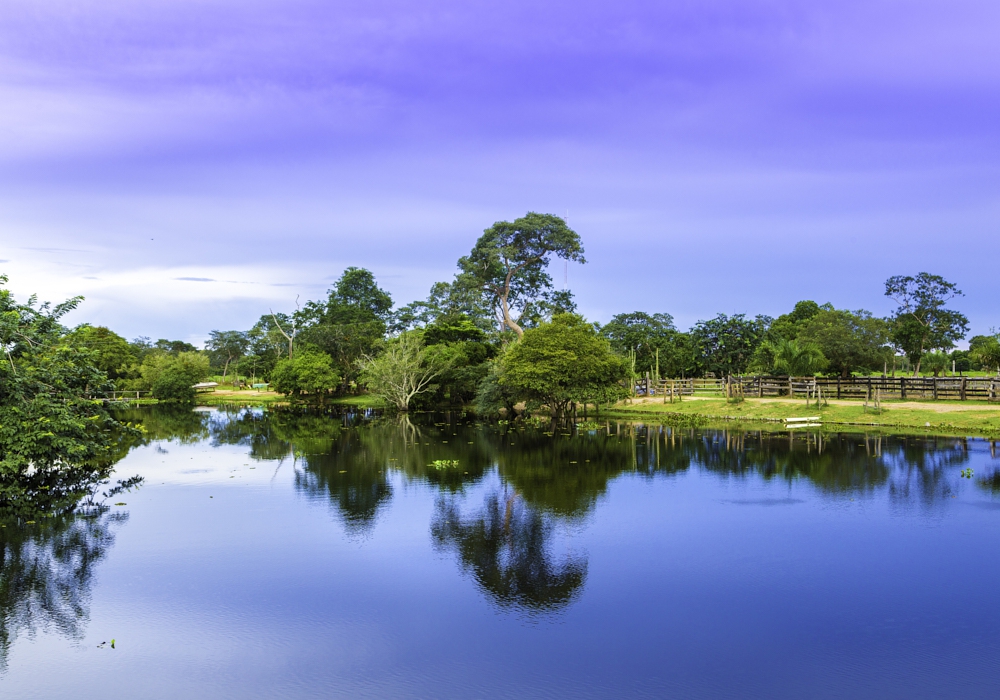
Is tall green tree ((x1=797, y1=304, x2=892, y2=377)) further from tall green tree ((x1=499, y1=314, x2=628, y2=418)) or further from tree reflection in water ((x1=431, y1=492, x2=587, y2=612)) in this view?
tree reflection in water ((x1=431, y1=492, x2=587, y2=612))

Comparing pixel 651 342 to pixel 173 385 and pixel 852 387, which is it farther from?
pixel 173 385

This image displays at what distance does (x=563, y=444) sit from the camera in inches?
1265

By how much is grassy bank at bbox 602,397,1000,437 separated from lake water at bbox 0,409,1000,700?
40.3ft

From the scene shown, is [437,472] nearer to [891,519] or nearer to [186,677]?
[891,519]

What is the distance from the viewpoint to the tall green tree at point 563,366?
4138 centimetres

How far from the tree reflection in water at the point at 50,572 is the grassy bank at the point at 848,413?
31665 millimetres

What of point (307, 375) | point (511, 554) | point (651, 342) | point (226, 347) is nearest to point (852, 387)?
point (651, 342)

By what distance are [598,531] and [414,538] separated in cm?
401

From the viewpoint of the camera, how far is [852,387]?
43312 millimetres

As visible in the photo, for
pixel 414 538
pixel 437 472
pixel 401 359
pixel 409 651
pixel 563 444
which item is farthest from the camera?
pixel 401 359

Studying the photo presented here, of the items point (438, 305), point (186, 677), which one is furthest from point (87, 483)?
point (438, 305)

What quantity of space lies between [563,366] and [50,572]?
30.6m

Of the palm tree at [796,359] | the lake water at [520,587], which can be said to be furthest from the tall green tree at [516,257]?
the lake water at [520,587]

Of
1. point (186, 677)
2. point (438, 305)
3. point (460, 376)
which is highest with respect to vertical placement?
point (438, 305)
